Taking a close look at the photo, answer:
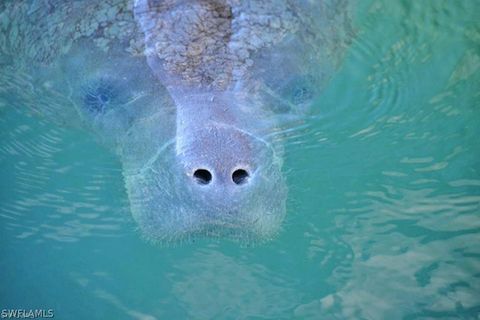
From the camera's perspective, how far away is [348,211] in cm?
456

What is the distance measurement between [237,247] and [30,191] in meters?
1.76

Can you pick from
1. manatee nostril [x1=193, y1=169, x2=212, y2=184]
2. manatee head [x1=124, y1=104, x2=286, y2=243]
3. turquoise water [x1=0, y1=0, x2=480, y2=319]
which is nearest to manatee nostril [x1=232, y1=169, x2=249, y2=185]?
manatee head [x1=124, y1=104, x2=286, y2=243]

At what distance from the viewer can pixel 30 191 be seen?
4605 mm

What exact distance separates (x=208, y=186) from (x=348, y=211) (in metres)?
2.09

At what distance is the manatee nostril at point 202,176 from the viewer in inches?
110

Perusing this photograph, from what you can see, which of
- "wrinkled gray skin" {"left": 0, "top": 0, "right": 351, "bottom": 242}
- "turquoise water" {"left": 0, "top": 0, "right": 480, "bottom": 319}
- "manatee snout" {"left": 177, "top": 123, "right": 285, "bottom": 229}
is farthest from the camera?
"turquoise water" {"left": 0, "top": 0, "right": 480, "bottom": 319}

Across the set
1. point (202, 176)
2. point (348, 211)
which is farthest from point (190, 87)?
point (348, 211)

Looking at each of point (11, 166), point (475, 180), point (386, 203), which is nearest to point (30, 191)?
point (11, 166)

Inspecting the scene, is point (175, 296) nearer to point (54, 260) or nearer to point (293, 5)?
point (54, 260)

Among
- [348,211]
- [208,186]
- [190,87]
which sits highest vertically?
[348,211]

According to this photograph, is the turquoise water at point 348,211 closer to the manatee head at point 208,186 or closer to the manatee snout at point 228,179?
the manatee head at point 208,186

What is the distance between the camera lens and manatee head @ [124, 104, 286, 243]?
2791mm

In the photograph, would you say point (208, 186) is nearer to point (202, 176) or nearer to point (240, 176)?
point (202, 176)

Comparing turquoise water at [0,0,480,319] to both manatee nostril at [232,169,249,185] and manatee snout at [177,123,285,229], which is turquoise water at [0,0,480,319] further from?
manatee nostril at [232,169,249,185]
